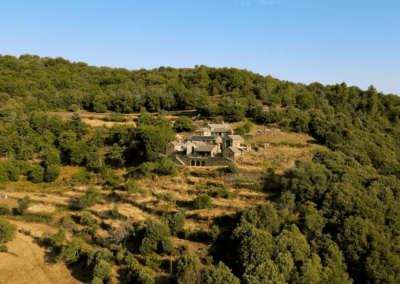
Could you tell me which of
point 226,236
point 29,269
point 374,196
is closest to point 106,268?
point 29,269

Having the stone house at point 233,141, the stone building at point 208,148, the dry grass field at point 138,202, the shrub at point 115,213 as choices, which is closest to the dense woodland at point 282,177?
the dry grass field at point 138,202

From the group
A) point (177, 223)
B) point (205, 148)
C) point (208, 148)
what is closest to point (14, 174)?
point (177, 223)

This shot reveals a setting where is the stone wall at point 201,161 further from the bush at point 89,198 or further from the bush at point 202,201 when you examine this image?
the bush at point 89,198

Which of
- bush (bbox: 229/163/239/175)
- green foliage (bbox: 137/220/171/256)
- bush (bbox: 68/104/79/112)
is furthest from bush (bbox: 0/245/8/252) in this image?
bush (bbox: 68/104/79/112)

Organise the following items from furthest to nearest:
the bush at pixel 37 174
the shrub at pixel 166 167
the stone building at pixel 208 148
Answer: the bush at pixel 37 174 → the stone building at pixel 208 148 → the shrub at pixel 166 167

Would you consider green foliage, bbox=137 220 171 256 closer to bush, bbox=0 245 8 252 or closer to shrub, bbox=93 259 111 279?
shrub, bbox=93 259 111 279

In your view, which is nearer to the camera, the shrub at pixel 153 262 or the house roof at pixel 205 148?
the shrub at pixel 153 262

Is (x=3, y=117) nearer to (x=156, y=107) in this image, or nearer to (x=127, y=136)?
(x=127, y=136)
